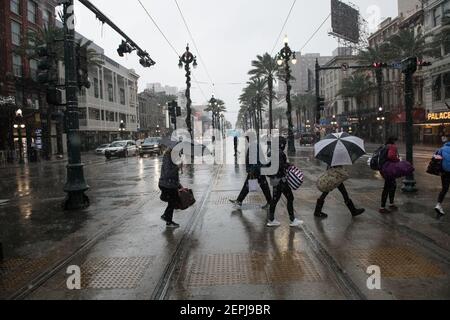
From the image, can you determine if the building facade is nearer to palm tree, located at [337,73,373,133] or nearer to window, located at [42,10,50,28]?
window, located at [42,10,50,28]

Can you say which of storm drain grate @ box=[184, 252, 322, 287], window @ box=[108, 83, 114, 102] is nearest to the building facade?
window @ box=[108, 83, 114, 102]

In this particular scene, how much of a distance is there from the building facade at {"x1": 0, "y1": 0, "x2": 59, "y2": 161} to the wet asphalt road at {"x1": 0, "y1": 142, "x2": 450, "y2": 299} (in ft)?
99.9

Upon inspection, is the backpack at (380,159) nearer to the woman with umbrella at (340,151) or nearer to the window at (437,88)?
the woman with umbrella at (340,151)

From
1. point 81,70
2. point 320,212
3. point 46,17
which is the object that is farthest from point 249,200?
point 46,17

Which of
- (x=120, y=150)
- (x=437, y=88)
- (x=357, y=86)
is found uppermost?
(x=357, y=86)

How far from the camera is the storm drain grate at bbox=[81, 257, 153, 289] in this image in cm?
566

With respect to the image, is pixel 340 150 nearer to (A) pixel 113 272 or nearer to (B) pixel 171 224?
(B) pixel 171 224

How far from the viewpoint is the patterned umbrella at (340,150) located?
9055mm

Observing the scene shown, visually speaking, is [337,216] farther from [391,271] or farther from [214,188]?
[214,188]

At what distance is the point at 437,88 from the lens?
4450cm

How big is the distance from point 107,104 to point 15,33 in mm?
27664

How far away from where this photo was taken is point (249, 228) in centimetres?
871

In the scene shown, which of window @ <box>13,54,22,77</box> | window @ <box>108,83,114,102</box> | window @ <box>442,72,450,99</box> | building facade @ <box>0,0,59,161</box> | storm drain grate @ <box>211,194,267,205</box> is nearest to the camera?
storm drain grate @ <box>211,194,267,205</box>
